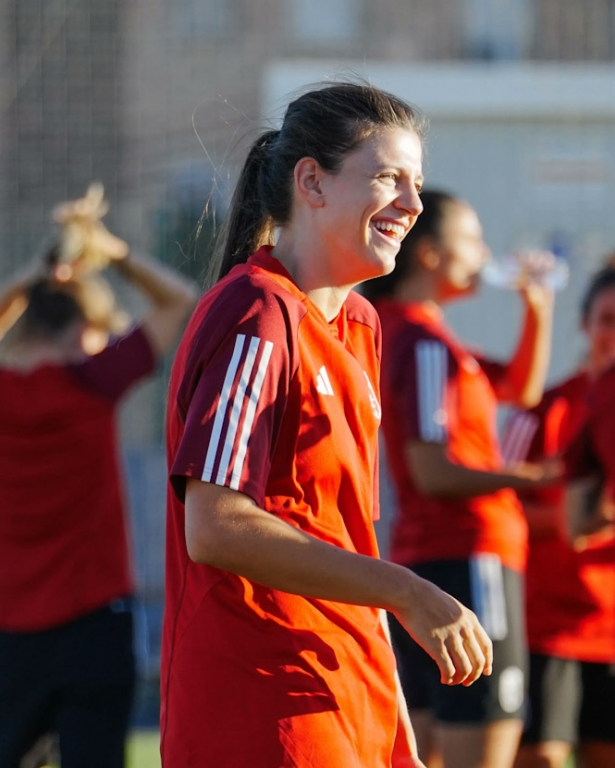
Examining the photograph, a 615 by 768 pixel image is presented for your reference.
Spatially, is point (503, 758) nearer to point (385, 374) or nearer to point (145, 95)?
point (385, 374)

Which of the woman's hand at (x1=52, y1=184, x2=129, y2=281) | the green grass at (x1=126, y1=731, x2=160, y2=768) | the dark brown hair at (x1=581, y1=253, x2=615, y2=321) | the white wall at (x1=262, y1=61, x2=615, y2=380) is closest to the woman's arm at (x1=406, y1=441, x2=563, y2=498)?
the dark brown hair at (x1=581, y1=253, x2=615, y2=321)

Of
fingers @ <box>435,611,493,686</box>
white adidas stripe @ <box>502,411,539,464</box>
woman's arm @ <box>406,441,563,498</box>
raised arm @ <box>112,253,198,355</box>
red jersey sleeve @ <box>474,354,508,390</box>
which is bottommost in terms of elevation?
white adidas stripe @ <box>502,411,539,464</box>

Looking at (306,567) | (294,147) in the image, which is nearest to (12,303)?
(294,147)

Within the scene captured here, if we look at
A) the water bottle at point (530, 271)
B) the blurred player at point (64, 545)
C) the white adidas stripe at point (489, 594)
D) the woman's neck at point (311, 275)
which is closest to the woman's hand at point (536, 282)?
the water bottle at point (530, 271)

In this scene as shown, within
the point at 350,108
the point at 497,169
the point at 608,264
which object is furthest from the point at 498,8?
the point at 350,108

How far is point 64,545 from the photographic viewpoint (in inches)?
160

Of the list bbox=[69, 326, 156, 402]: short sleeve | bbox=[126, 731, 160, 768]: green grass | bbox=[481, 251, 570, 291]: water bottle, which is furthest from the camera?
bbox=[126, 731, 160, 768]: green grass

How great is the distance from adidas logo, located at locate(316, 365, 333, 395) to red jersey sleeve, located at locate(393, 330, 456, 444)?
5.78ft

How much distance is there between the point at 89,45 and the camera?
13328 millimetres

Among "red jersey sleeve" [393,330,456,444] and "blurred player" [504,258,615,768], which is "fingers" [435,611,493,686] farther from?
"blurred player" [504,258,615,768]

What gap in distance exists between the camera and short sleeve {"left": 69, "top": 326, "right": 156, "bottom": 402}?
416 cm

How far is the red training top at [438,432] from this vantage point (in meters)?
4.00

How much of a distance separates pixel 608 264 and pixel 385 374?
1.10 metres

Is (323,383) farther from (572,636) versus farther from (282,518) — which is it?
(572,636)
